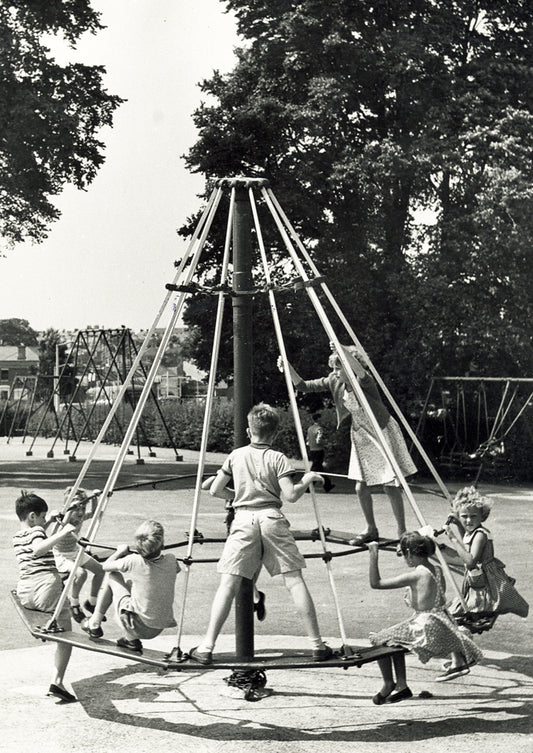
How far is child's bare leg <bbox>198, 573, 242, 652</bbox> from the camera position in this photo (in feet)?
18.3

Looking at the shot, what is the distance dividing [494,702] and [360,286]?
17988mm

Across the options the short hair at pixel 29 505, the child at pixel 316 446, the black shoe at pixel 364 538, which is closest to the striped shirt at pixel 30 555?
the short hair at pixel 29 505

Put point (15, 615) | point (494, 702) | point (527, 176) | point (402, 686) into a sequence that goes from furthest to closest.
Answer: point (527, 176) → point (15, 615) → point (494, 702) → point (402, 686)

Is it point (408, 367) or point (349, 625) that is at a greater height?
point (408, 367)

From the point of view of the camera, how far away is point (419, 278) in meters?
22.9

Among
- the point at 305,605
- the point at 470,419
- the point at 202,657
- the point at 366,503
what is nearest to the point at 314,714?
the point at 305,605

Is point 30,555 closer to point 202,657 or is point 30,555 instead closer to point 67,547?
point 67,547

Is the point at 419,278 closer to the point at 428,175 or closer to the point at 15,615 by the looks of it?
the point at 428,175

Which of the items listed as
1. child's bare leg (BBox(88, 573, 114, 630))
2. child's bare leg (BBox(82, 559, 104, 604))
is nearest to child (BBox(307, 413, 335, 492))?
child's bare leg (BBox(82, 559, 104, 604))

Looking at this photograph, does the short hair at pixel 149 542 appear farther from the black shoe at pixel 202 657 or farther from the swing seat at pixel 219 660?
the black shoe at pixel 202 657

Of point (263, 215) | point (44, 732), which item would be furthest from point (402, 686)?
point (263, 215)

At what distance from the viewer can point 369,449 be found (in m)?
7.54

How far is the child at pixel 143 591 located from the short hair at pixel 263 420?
0.78 m

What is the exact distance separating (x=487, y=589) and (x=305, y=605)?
1.47m
